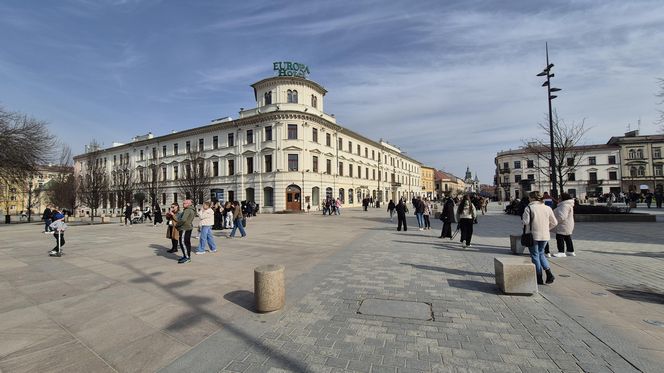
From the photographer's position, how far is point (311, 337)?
3.66m

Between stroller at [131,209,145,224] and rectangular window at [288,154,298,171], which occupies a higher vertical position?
rectangular window at [288,154,298,171]

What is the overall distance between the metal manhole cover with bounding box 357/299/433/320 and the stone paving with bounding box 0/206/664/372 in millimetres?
94

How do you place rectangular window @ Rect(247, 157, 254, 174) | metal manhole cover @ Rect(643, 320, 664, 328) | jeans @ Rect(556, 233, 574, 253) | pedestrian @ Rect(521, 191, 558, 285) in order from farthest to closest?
rectangular window @ Rect(247, 157, 254, 174) < jeans @ Rect(556, 233, 574, 253) < pedestrian @ Rect(521, 191, 558, 285) < metal manhole cover @ Rect(643, 320, 664, 328)

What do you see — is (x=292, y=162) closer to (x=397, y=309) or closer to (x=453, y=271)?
(x=453, y=271)

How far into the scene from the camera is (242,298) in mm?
Result: 5160

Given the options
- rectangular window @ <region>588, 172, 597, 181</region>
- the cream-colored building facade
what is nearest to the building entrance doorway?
the cream-colored building facade

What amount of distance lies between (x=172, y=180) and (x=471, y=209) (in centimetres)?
4669

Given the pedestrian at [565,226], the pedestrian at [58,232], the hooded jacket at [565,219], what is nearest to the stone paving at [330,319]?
the pedestrian at [565,226]

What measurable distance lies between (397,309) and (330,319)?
3.51 feet

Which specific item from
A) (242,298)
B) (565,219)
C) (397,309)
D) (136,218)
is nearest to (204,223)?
(242,298)

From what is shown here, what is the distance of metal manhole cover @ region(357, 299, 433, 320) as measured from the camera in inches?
169

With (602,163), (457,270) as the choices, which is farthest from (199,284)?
(602,163)

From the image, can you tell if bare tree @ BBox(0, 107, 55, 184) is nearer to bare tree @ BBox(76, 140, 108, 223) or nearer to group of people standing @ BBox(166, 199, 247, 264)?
bare tree @ BBox(76, 140, 108, 223)

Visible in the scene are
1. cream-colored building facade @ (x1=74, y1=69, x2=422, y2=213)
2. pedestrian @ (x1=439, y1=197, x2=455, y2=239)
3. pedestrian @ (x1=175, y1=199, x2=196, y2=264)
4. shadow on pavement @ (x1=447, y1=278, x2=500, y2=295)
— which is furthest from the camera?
cream-colored building facade @ (x1=74, y1=69, x2=422, y2=213)
